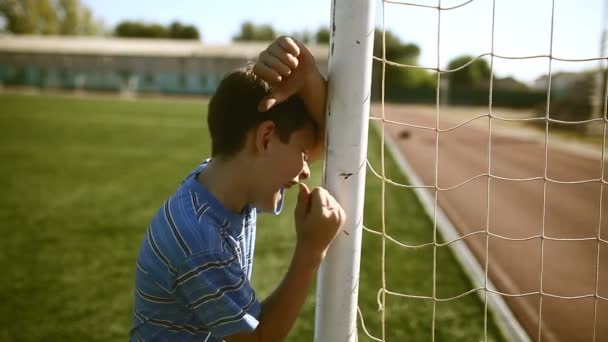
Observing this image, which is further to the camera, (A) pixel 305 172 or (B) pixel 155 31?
(B) pixel 155 31

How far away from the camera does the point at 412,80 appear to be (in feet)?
205

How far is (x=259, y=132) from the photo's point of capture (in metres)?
1.34

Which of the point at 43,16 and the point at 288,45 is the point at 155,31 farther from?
the point at 288,45

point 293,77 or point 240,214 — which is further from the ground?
point 293,77

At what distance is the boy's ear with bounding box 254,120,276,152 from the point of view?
1.34 meters

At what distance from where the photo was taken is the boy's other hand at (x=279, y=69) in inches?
51.3

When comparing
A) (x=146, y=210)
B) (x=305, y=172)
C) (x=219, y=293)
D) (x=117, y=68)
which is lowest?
(x=117, y=68)

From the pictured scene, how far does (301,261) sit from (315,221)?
113mm

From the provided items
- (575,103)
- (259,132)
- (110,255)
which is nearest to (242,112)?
(259,132)

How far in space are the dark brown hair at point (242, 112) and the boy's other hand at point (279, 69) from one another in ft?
0.08

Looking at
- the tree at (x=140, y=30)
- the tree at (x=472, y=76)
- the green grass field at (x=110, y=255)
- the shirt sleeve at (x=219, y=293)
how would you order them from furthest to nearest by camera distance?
the tree at (x=140, y=30), the tree at (x=472, y=76), the green grass field at (x=110, y=255), the shirt sleeve at (x=219, y=293)

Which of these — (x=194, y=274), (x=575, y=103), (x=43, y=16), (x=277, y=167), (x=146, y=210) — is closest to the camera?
(x=194, y=274)

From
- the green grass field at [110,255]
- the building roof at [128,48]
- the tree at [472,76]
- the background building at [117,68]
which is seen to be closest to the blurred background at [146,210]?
the green grass field at [110,255]

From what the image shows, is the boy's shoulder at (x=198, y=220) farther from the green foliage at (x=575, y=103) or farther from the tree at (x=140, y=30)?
the tree at (x=140, y=30)
